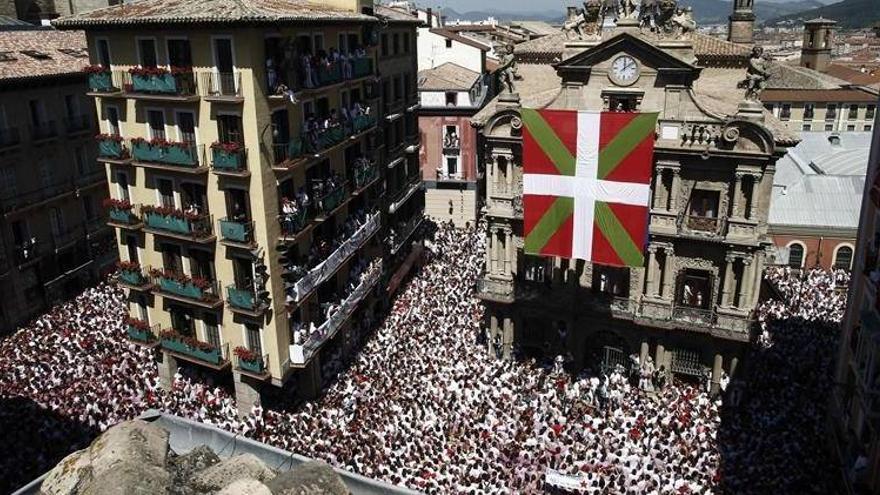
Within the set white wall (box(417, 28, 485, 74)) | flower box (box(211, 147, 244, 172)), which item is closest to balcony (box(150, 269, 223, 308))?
flower box (box(211, 147, 244, 172))

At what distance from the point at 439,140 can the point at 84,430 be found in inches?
1561

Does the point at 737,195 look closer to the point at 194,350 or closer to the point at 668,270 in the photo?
the point at 668,270

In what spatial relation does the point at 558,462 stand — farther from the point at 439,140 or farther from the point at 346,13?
the point at 439,140

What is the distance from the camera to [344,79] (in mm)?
35344

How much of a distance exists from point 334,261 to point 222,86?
11.1m

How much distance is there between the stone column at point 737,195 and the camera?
32.7 m

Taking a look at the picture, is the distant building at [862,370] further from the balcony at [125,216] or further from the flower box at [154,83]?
the balcony at [125,216]

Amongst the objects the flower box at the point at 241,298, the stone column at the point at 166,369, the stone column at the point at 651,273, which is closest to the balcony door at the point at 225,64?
the flower box at the point at 241,298

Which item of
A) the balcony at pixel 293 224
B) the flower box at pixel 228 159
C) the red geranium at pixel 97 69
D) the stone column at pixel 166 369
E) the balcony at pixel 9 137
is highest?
the red geranium at pixel 97 69

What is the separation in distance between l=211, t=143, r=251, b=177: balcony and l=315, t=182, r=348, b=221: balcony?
5457mm

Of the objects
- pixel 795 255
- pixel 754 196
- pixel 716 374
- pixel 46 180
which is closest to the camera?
pixel 754 196

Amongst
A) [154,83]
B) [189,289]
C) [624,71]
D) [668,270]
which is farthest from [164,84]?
[668,270]

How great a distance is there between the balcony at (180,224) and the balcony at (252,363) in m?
5.56

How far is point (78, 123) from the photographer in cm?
4569
